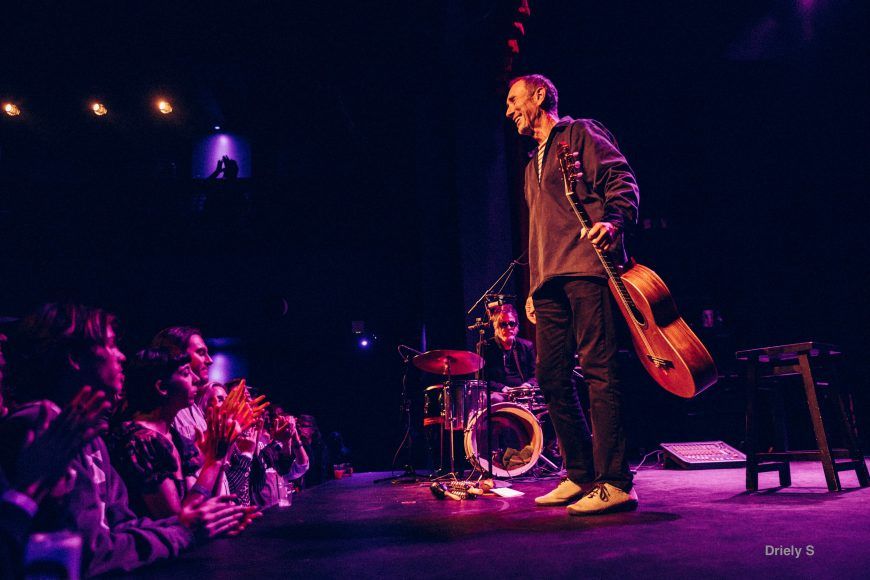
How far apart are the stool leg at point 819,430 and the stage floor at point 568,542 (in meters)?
0.08

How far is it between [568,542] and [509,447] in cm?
438

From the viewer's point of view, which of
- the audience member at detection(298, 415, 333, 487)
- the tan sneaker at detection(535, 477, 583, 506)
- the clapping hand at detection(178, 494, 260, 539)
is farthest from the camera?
the audience member at detection(298, 415, 333, 487)

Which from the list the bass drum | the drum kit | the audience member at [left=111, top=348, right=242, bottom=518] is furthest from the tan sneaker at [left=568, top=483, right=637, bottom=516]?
the bass drum

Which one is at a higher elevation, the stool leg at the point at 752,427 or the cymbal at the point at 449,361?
the cymbal at the point at 449,361

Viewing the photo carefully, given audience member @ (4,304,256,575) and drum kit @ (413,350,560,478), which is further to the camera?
drum kit @ (413,350,560,478)

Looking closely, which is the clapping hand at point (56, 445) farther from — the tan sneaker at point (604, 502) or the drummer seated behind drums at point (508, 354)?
the drummer seated behind drums at point (508, 354)

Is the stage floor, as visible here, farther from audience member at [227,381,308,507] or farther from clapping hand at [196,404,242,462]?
audience member at [227,381,308,507]

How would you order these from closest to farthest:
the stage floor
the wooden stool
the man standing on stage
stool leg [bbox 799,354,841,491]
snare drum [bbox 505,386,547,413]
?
the stage floor, the man standing on stage, stool leg [bbox 799,354,841,491], the wooden stool, snare drum [bbox 505,386,547,413]

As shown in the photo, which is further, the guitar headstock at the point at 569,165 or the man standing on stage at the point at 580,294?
the guitar headstock at the point at 569,165

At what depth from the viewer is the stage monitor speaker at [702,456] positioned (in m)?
5.33

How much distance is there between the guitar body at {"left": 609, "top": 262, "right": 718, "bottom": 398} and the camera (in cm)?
259

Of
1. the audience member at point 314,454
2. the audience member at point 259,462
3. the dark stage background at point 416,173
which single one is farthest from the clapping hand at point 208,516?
the audience member at point 314,454

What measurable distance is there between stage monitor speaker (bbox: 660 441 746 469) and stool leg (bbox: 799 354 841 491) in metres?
2.27

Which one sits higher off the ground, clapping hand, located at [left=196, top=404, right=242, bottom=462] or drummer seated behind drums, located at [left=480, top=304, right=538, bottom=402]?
drummer seated behind drums, located at [left=480, top=304, right=538, bottom=402]
